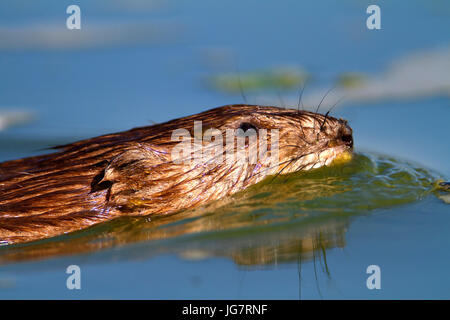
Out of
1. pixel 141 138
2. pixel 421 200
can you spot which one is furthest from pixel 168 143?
pixel 421 200

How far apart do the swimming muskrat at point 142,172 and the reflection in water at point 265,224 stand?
90 millimetres

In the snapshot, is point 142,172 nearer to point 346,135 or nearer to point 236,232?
point 236,232

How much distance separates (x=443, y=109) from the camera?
6.53 m

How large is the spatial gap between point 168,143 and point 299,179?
42.3 inches

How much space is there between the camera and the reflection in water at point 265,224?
411 centimetres

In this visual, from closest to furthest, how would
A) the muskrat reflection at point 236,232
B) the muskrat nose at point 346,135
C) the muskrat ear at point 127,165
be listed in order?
the muskrat reflection at point 236,232 < the muskrat ear at point 127,165 < the muskrat nose at point 346,135

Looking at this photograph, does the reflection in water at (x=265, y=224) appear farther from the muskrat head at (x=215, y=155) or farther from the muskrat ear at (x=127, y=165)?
the muskrat ear at (x=127, y=165)

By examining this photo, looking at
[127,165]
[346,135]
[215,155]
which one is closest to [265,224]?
[215,155]

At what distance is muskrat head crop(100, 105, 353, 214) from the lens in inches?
175

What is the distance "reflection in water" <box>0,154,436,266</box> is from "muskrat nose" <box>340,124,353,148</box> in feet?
0.62

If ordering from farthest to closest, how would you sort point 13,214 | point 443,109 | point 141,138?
point 443,109
point 141,138
point 13,214

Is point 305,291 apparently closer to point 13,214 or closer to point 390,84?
point 13,214

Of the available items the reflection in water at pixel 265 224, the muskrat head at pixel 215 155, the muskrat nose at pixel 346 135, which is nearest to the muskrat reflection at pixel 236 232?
the reflection in water at pixel 265 224

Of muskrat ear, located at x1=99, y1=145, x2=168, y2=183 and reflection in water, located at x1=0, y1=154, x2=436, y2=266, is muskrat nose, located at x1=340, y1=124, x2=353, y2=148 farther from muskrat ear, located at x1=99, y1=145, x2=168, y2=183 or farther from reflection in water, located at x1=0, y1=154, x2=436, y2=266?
muskrat ear, located at x1=99, y1=145, x2=168, y2=183
